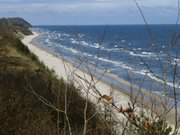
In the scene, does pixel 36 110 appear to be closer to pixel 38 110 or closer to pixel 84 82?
pixel 38 110

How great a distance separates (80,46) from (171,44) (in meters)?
0.75

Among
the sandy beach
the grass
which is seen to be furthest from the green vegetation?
the sandy beach

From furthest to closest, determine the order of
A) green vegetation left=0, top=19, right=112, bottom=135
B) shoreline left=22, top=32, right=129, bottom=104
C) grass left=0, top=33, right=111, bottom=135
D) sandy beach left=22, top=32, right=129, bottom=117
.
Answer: grass left=0, top=33, right=111, bottom=135, green vegetation left=0, top=19, right=112, bottom=135, shoreline left=22, top=32, right=129, bottom=104, sandy beach left=22, top=32, right=129, bottom=117

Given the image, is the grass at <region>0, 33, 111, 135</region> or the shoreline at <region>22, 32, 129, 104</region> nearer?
the shoreline at <region>22, 32, 129, 104</region>

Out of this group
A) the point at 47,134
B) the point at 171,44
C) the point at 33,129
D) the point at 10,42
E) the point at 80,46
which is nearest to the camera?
the point at 171,44

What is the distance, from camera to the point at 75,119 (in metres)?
11.3

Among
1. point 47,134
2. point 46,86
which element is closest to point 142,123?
point 47,134

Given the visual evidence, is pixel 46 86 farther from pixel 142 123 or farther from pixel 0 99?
pixel 142 123

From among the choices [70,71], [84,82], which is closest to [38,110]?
[84,82]

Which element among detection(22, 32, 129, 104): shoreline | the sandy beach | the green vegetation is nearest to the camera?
the sandy beach

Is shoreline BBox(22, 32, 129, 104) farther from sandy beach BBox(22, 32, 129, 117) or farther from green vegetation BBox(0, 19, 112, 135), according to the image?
green vegetation BBox(0, 19, 112, 135)

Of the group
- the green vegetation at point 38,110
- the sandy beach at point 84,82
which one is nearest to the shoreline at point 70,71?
the sandy beach at point 84,82

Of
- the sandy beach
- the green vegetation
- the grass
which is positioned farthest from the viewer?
the grass

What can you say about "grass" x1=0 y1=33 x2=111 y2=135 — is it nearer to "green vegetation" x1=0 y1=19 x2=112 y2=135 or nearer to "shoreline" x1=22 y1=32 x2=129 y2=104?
"green vegetation" x1=0 y1=19 x2=112 y2=135
